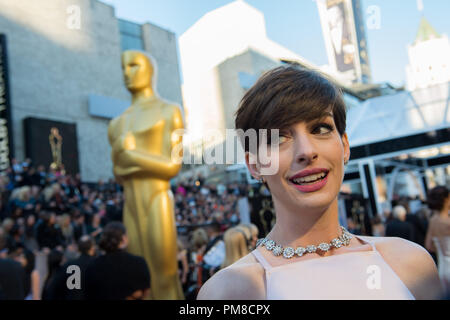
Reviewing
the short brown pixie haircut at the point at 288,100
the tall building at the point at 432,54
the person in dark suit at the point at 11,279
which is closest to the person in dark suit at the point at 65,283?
the person in dark suit at the point at 11,279

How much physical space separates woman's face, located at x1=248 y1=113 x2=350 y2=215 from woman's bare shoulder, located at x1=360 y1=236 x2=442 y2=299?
8.4 inches

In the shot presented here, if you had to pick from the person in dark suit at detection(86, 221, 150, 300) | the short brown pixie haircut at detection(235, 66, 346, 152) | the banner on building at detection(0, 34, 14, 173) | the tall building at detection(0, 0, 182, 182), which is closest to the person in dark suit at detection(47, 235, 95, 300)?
the person in dark suit at detection(86, 221, 150, 300)

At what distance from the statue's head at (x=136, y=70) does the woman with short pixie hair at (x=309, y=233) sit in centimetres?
288

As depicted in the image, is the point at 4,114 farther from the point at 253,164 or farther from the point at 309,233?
the point at 309,233

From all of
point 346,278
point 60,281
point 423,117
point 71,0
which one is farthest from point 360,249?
point 71,0

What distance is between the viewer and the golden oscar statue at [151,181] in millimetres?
3377

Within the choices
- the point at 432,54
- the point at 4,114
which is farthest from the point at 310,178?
the point at 4,114

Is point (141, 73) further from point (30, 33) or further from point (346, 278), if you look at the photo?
point (30, 33)

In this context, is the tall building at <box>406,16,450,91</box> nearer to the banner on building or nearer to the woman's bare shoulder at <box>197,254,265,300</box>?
the woman's bare shoulder at <box>197,254,265,300</box>

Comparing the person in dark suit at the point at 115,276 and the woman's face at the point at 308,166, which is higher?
the woman's face at the point at 308,166

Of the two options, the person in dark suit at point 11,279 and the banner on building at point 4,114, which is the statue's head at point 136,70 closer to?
the person in dark suit at point 11,279

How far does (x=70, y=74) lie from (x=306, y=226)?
1889 cm

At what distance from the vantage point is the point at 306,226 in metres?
1.00

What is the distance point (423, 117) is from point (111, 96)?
1456 centimetres
